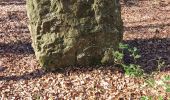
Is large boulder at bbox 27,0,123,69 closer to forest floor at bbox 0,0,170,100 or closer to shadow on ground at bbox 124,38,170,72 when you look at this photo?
forest floor at bbox 0,0,170,100

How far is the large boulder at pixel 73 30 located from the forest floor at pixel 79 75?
0.26 metres

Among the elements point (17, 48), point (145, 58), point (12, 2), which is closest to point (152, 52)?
point (145, 58)

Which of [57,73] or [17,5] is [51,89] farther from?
[17,5]

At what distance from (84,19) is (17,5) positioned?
9.90 m

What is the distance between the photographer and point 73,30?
776 cm

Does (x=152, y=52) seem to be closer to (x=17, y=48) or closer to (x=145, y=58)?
(x=145, y=58)

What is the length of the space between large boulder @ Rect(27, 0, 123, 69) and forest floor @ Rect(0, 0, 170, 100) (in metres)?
0.26

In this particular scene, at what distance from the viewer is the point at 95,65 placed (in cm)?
809

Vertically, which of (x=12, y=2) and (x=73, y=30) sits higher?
(x=73, y=30)

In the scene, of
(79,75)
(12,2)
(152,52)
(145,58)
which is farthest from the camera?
(12,2)

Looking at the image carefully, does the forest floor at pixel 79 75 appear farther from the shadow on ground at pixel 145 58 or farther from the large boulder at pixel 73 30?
the large boulder at pixel 73 30

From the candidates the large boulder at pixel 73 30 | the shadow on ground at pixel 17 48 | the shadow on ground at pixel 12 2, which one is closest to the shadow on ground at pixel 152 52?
the large boulder at pixel 73 30

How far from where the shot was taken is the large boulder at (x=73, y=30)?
774 cm

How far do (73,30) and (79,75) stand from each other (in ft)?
2.92
